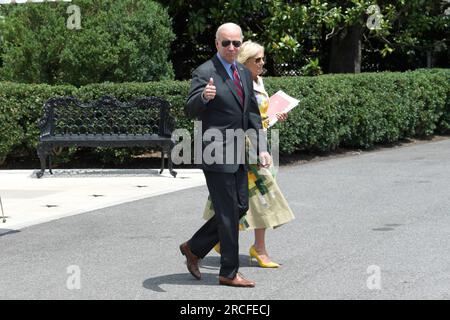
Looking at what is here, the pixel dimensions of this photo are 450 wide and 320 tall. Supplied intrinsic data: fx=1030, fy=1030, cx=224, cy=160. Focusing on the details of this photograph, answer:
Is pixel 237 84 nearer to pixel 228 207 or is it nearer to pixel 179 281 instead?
pixel 228 207

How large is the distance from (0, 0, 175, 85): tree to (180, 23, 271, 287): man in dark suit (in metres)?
10.1

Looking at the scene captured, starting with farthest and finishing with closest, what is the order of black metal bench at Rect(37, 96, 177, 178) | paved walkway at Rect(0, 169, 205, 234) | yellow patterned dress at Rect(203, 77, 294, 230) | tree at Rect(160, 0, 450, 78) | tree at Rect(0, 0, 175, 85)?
tree at Rect(160, 0, 450, 78)
tree at Rect(0, 0, 175, 85)
black metal bench at Rect(37, 96, 177, 178)
paved walkway at Rect(0, 169, 205, 234)
yellow patterned dress at Rect(203, 77, 294, 230)

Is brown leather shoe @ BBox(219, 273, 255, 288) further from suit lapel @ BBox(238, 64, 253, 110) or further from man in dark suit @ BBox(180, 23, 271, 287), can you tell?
suit lapel @ BBox(238, 64, 253, 110)

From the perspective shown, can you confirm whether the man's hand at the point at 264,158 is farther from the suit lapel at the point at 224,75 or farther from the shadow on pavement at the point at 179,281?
the shadow on pavement at the point at 179,281

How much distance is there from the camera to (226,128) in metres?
7.31

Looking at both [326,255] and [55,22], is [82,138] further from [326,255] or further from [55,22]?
[326,255]

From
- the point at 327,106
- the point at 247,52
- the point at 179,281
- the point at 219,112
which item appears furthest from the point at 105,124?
the point at 219,112

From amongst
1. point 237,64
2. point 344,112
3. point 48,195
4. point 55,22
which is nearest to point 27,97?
point 55,22

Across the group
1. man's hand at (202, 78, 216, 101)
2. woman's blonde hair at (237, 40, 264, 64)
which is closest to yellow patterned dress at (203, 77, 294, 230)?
woman's blonde hair at (237, 40, 264, 64)

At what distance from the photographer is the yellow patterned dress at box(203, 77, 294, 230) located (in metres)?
8.12

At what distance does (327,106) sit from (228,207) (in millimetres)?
10345

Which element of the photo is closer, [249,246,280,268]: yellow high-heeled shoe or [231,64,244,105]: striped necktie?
[231,64,244,105]: striped necktie

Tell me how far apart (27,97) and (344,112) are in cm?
557
